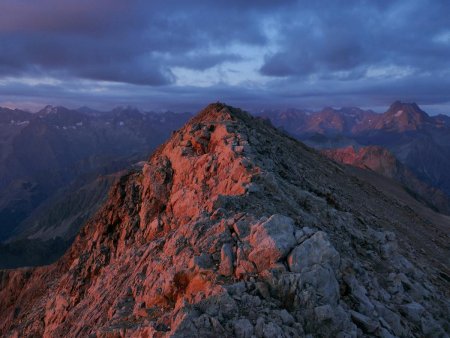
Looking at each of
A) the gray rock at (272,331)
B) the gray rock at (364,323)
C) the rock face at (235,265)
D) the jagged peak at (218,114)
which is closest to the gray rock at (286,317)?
the rock face at (235,265)

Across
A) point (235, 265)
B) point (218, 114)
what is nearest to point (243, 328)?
point (235, 265)

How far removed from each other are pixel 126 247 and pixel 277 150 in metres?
12.9

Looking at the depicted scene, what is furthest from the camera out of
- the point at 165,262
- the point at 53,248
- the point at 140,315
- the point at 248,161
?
the point at 53,248

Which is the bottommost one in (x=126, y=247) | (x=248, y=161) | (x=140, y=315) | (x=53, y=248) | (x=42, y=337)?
(x=53, y=248)

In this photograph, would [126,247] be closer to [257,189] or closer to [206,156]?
[206,156]

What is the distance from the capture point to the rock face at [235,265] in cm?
1258

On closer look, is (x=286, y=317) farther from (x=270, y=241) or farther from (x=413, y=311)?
(x=413, y=311)

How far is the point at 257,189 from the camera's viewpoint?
20125 mm

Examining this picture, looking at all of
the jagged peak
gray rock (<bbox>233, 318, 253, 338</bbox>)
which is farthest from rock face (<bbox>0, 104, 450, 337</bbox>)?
the jagged peak

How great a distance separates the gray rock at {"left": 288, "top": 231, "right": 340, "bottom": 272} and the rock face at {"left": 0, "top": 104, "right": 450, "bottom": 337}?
4 cm

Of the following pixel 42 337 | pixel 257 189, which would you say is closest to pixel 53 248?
pixel 42 337

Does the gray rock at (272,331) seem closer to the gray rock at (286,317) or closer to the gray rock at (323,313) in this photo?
the gray rock at (286,317)

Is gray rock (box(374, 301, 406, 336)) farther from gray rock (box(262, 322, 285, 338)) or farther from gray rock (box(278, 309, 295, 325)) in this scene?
gray rock (box(262, 322, 285, 338))

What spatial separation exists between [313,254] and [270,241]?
4.95ft
